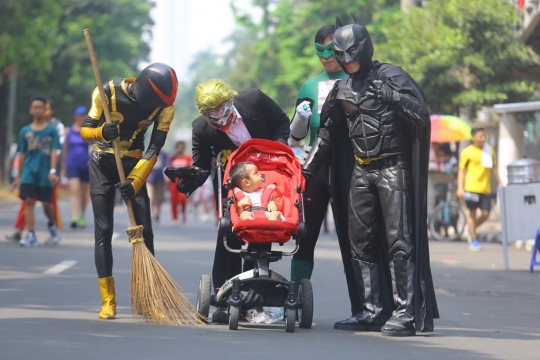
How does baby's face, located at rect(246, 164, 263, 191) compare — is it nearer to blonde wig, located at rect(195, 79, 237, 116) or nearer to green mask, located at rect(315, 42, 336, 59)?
blonde wig, located at rect(195, 79, 237, 116)

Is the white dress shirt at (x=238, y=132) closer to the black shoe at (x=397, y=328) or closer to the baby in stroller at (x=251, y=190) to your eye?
the baby in stroller at (x=251, y=190)

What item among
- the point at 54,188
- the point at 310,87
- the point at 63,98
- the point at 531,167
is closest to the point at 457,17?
the point at 531,167

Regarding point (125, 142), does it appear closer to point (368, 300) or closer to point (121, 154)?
point (121, 154)

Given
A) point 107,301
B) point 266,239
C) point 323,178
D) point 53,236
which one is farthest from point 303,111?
point 53,236

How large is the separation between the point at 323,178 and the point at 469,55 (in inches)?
614

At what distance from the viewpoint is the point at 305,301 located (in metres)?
7.97

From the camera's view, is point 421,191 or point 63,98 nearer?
point 421,191

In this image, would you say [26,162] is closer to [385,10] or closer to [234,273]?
[234,273]

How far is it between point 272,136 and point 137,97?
1048 millimetres

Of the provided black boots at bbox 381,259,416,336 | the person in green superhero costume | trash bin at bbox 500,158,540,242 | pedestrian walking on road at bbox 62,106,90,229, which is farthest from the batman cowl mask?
pedestrian walking on road at bbox 62,106,90,229

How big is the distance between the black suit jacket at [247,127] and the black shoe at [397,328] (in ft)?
5.14

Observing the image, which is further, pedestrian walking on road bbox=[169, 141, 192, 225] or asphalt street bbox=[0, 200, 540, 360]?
pedestrian walking on road bbox=[169, 141, 192, 225]

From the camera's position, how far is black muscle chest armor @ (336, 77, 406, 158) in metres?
7.95

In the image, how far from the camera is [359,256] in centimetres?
823
